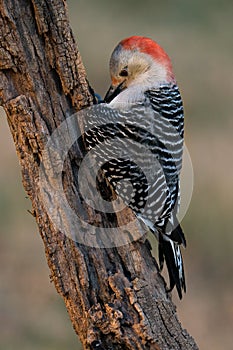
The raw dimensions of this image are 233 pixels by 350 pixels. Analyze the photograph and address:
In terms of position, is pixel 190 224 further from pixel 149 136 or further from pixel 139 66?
pixel 149 136

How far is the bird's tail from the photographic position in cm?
469

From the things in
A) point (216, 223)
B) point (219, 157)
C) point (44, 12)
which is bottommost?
point (216, 223)

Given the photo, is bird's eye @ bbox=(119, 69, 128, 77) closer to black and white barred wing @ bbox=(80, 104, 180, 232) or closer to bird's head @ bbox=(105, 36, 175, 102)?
bird's head @ bbox=(105, 36, 175, 102)

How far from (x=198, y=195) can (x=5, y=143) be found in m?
2.59

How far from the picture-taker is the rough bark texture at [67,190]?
13.1 ft

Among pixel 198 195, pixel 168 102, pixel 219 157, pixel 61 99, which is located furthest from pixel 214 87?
pixel 61 99

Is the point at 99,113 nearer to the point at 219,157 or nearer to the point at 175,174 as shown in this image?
the point at 175,174

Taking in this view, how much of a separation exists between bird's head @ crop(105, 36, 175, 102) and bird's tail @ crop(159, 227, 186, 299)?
1.01 metres

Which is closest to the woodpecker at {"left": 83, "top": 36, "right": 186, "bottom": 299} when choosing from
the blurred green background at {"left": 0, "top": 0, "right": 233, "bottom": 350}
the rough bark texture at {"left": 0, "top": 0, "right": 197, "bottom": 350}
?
the rough bark texture at {"left": 0, "top": 0, "right": 197, "bottom": 350}

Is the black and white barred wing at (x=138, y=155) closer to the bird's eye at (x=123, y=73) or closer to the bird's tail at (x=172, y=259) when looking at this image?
the bird's tail at (x=172, y=259)

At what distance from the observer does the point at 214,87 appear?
10.8 m

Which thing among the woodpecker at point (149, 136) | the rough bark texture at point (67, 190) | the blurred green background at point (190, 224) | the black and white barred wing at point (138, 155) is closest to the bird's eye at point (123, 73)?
the woodpecker at point (149, 136)

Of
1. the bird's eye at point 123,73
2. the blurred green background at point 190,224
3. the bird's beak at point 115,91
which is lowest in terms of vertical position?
the blurred green background at point 190,224

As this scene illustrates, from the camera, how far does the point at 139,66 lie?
484 cm
